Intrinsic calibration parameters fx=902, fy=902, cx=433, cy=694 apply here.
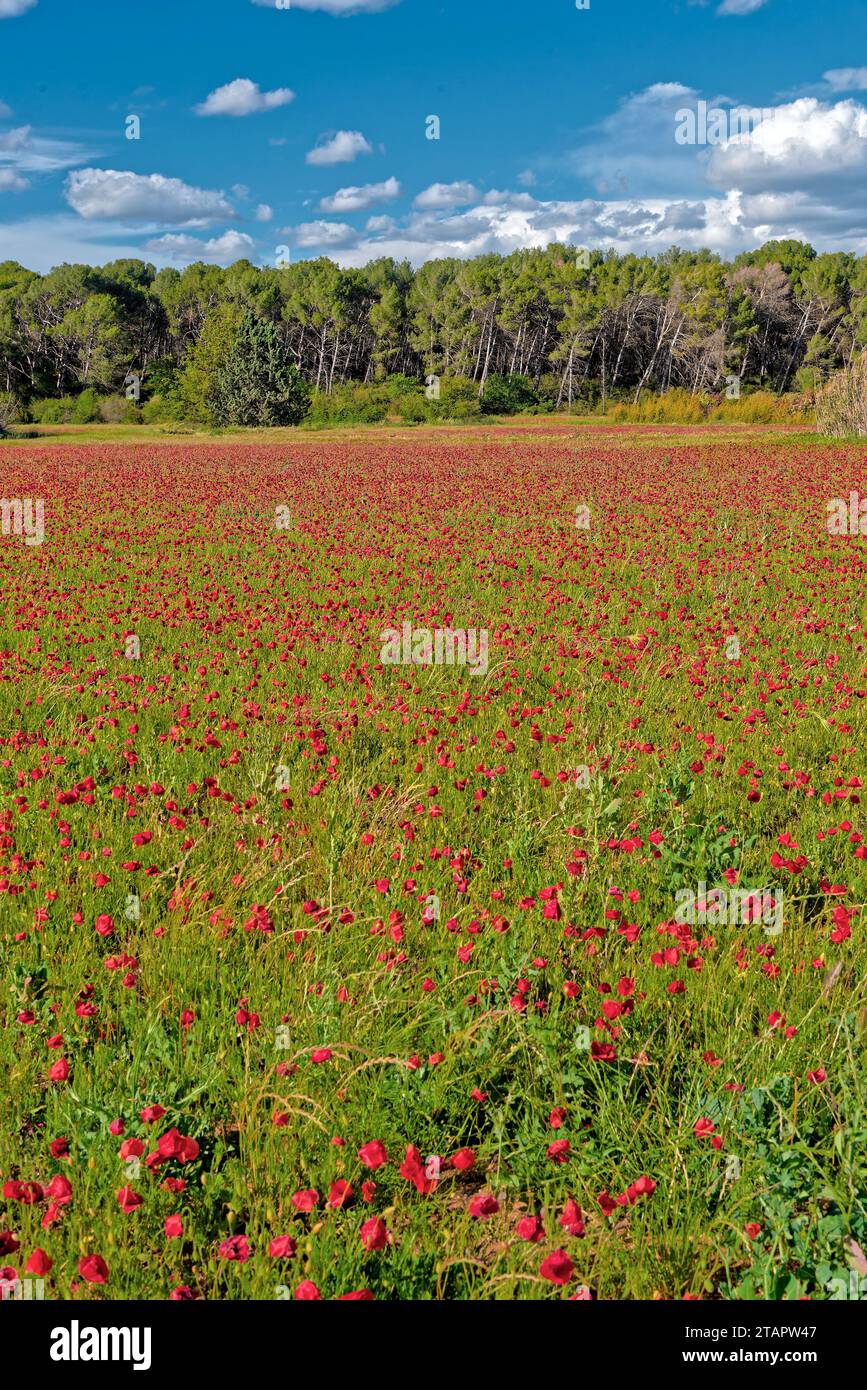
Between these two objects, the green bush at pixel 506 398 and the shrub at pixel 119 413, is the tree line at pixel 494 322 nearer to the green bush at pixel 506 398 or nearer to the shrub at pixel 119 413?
the green bush at pixel 506 398

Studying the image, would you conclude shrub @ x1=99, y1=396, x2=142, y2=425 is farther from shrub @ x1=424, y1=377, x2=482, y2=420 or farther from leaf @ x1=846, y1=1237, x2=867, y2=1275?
leaf @ x1=846, y1=1237, x2=867, y2=1275

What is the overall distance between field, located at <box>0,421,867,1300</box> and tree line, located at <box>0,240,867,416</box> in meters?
82.7

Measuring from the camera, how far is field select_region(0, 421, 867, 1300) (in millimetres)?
2596

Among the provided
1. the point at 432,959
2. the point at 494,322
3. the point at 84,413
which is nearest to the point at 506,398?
the point at 494,322

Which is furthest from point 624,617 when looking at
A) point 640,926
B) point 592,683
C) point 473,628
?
point 640,926

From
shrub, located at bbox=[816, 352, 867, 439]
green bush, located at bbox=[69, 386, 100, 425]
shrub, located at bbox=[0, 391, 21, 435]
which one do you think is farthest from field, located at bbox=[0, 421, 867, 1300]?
green bush, located at bbox=[69, 386, 100, 425]

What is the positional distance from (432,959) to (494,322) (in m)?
105

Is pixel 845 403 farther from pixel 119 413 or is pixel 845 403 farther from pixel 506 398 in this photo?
pixel 119 413

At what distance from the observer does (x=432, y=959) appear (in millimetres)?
3842

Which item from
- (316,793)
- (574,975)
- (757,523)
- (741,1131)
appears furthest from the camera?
(757,523)
